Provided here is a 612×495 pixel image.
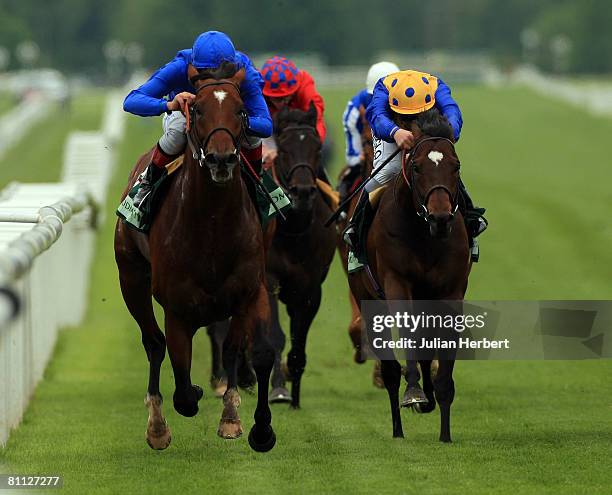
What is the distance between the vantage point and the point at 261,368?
315 inches

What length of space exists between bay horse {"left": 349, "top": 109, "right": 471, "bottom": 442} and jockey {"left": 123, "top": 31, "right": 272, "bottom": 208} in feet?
3.10

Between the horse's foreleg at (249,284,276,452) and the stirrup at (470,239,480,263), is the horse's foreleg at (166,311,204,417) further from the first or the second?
the stirrup at (470,239,480,263)

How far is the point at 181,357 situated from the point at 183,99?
57.3 inches

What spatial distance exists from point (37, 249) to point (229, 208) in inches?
49.2

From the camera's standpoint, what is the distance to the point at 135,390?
11367 mm

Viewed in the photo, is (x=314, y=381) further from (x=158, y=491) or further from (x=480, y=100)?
(x=480, y=100)

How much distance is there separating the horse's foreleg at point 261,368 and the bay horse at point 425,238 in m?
1.07

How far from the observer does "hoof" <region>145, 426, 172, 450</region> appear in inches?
327

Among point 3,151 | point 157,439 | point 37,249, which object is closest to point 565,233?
point 157,439

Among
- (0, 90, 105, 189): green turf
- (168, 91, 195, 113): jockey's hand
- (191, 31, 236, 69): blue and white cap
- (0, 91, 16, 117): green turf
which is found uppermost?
(191, 31, 236, 69): blue and white cap

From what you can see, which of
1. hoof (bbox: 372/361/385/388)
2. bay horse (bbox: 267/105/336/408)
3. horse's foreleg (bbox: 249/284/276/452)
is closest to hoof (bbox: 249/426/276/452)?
horse's foreleg (bbox: 249/284/276/452)

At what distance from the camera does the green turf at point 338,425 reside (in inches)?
289

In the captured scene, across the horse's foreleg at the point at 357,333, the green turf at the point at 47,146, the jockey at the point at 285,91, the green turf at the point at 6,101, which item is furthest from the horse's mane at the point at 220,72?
the green turf at the point at 6,101

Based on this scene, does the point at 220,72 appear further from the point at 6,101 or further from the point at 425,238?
the point at 6,101
